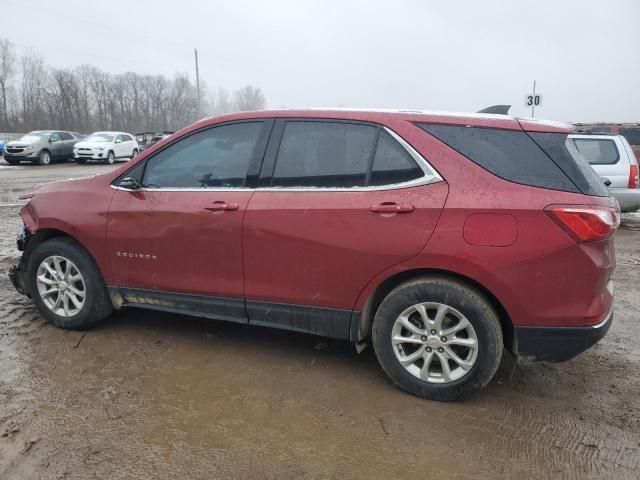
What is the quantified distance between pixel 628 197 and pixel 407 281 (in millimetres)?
6870

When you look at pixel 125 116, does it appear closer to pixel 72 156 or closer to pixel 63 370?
pixel 72 156

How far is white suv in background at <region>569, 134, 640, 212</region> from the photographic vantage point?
318 inches

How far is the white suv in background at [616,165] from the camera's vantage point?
807 cm

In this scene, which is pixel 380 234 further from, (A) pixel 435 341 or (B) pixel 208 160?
(B) pixel 208 160

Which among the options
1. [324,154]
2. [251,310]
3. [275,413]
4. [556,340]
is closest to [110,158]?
[251,310]

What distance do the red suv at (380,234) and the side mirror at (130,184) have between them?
0.4 inches

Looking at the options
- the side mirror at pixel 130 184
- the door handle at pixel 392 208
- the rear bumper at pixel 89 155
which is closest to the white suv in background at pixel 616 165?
the door handle at pixel 392 208

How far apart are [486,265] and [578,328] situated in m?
0.62

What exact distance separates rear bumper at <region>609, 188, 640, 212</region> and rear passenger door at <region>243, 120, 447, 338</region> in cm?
669

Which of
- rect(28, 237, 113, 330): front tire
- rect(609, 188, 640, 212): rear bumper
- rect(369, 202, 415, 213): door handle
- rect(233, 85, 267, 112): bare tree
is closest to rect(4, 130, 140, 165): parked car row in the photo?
rect(28, 237, 113, 330): front tire

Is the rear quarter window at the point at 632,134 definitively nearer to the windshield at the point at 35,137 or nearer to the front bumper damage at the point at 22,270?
the front bumper damage at the point at 22,270

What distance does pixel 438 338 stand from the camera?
2.91 meters

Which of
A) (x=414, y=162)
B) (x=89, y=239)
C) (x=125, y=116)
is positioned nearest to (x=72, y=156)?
(x=89, y=239)

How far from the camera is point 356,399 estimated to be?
3.01 m
